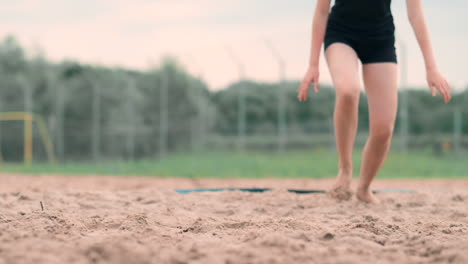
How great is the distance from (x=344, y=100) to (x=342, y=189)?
603 millimetres

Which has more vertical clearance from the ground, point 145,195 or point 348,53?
point 348,53

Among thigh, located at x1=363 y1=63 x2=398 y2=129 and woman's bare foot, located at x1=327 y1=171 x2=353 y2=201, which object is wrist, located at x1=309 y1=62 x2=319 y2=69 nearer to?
thigh, located at x1=363 y1=63 x2=398 y2=129

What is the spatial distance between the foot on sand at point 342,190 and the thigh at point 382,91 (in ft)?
1.33

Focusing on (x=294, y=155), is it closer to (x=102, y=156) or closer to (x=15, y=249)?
(x=102, y=156)

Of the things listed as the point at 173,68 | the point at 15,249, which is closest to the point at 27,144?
the point at 173,68

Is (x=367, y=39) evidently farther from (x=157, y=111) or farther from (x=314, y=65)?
(x=157, y=111)

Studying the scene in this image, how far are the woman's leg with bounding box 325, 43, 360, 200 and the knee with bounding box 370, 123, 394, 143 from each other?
139 mm

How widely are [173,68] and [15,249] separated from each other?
13.0m

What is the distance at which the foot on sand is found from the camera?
3.17 m

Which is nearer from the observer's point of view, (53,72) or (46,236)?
(46,236)

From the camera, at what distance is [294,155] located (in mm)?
11734

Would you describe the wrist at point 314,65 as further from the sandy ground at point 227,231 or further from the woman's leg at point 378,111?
the sandy ground at point 227,231

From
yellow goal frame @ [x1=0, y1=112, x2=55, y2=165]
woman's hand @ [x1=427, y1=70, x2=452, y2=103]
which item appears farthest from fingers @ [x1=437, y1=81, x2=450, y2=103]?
yellow goal frame @ [x1=0, y1=112, x2=55, y2=165]

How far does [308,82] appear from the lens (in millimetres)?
3107
